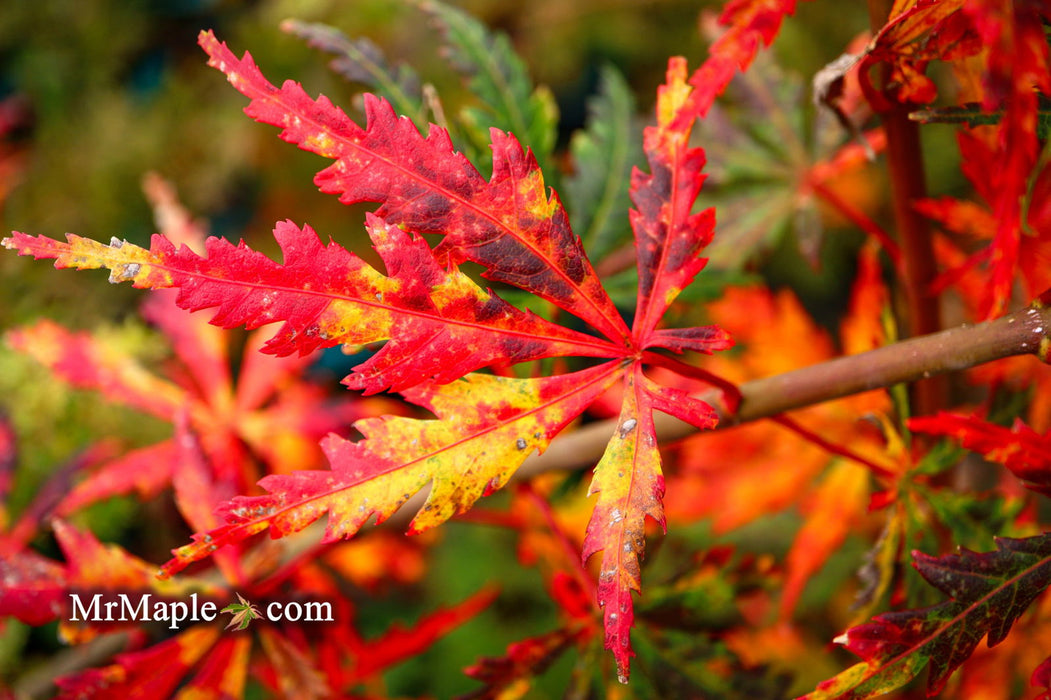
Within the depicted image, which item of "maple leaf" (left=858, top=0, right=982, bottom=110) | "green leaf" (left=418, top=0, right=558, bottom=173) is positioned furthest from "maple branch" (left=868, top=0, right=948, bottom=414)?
"green leaf" (left=418, top=0, right=558, bottom=173)

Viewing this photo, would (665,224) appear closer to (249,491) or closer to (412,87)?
(412,87)

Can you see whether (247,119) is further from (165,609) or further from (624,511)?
(624,511)

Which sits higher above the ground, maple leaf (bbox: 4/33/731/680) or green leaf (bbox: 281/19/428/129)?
green leaf (bbox: 281/19/428/129)

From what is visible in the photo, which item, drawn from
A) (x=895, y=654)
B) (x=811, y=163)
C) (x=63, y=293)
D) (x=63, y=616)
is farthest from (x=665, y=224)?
(x=63, y=293)

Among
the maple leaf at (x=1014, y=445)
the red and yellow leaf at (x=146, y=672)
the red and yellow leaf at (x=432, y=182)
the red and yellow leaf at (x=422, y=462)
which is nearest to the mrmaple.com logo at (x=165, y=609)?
the red and yellow leaf at (x=146, y=672)

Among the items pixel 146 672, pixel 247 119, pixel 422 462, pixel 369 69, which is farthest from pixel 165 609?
pixel 247 119

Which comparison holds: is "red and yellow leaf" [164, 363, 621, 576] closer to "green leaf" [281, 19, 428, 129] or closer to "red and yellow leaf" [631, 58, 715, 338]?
"red and yellow leaf" [631, 58, 715, 338]

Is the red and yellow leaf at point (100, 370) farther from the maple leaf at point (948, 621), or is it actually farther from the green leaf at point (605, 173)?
the maple leaf at point (948, 621)
